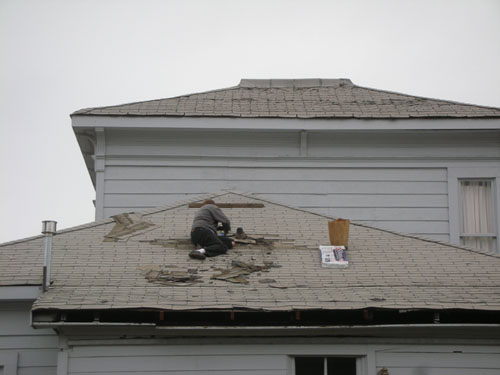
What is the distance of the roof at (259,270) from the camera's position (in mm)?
8641

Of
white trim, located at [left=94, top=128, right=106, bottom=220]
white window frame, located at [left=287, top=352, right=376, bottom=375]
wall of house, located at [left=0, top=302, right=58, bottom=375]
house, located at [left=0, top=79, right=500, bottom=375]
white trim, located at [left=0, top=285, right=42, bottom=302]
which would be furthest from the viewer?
white trim, located at [left=94, top=128, right=106, bottom=220]

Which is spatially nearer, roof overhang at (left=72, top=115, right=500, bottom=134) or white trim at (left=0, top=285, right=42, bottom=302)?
white trim at (left=0, top=285, right=42, bottom=302)

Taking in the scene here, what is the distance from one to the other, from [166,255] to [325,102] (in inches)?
247

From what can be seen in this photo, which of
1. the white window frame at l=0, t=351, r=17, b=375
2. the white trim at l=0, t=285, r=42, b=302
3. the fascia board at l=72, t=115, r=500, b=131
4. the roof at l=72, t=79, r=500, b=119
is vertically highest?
the roof at l=72, t=79, r=500, b=119

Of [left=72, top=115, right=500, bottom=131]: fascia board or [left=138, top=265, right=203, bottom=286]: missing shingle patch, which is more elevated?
[left=72, top=115, right=500, bottom=131]: fascia board

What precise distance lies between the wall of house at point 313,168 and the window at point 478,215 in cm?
31

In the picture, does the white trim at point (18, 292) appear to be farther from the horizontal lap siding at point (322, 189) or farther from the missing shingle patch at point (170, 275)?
the horizontal lap siding at point (322, 189)

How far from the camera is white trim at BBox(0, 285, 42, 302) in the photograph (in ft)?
29.7

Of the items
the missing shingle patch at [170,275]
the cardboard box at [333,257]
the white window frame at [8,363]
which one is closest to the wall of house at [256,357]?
the missing shingle patch at [170,275]

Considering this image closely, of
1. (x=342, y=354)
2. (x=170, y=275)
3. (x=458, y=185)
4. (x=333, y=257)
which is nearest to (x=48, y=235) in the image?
(x=170, y=275)

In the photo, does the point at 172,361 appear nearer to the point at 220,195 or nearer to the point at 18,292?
the point at 18,292

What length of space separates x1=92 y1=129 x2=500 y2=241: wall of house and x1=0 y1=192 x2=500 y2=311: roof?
2.18m

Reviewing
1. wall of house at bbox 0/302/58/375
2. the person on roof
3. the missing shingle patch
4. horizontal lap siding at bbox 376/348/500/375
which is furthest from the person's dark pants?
horizontal lap siding at bbox 376/348/500/375

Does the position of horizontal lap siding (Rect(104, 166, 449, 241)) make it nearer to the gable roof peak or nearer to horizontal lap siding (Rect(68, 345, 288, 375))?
the gable roof peak
